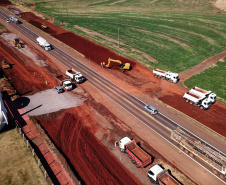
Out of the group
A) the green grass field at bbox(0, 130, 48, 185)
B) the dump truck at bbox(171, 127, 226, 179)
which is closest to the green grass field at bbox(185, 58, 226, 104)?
the dump truck at bbox(171, 127, 226, 179)

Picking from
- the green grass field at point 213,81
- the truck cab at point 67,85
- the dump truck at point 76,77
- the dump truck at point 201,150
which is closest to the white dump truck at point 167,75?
the green grass field at point 213,81

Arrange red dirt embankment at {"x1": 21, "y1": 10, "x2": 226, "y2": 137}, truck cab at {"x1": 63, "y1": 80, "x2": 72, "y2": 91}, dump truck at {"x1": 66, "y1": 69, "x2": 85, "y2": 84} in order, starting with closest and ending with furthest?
1. red dirt embankment at {"x1": 21, "y1": 10, "x2": 226, "y2": 137}
2. truck cab at {"x1": 63, "y1": 80, "x2": 72, "y2": 91}
3. dump truck at {"x1": 66, "y1": 69, "x2": 85, "y2": 84}

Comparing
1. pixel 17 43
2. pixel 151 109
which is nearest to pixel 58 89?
pixel 151 109

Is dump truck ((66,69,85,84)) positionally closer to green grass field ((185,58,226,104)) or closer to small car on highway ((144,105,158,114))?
small car on highway ((144,105,158,114))

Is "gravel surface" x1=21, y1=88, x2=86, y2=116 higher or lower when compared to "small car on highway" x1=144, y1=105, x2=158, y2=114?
lower

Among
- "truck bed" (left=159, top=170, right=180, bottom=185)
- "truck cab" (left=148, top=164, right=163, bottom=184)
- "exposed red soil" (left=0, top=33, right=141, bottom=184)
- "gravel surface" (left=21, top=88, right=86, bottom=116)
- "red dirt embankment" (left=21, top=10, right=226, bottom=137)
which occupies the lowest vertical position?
"gravel surface" (left=21, top=88, right=86, bottom=116)

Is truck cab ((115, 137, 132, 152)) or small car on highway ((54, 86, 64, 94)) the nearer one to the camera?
truck cab ((115, 137, 132, 152))

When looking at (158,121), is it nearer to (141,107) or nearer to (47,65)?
(141,107)
